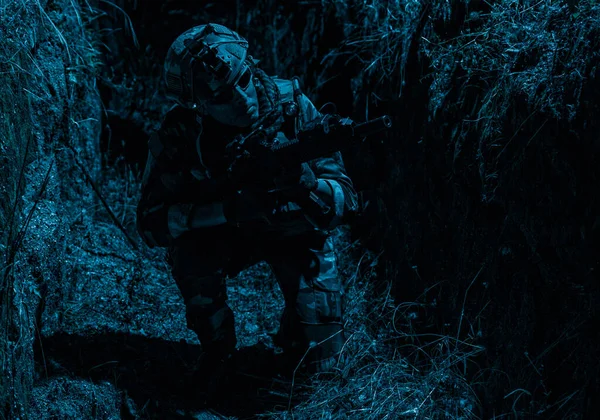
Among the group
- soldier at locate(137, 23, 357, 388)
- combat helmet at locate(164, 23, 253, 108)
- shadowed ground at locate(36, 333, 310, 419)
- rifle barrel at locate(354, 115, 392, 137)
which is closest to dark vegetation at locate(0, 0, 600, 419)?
shadowed ground at locate(36, 333, 310, 419)

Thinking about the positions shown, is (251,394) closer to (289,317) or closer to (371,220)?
(289,317)

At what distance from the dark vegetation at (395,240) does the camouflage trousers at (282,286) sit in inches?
7.3

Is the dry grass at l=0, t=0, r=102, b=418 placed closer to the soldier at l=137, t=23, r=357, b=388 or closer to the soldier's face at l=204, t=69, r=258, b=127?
the soldier at l=137, t=23, r=357, b=388

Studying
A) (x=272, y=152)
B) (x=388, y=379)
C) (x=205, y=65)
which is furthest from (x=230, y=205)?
(x=388, y=379)

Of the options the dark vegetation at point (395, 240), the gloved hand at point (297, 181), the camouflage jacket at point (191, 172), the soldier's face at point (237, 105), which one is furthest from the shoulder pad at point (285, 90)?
the dark vegetation at point (395, 240)

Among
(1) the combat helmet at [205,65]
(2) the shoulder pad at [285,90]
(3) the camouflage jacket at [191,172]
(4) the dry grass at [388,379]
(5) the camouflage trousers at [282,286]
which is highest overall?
(1) the combat helmet at [205,65]

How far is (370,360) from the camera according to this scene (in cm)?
338

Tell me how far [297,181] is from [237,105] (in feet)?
1.50

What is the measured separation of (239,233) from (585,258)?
64.4 inches

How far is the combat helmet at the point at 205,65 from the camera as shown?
9.95ft

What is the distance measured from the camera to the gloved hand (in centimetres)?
→ 293

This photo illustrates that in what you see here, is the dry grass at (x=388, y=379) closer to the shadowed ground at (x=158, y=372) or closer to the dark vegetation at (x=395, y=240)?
the dark vegetation at (x=395, y=240)

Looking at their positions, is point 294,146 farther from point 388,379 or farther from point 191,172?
point 388,379

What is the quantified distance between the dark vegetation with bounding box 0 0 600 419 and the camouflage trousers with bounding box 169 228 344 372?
0.19 metres
